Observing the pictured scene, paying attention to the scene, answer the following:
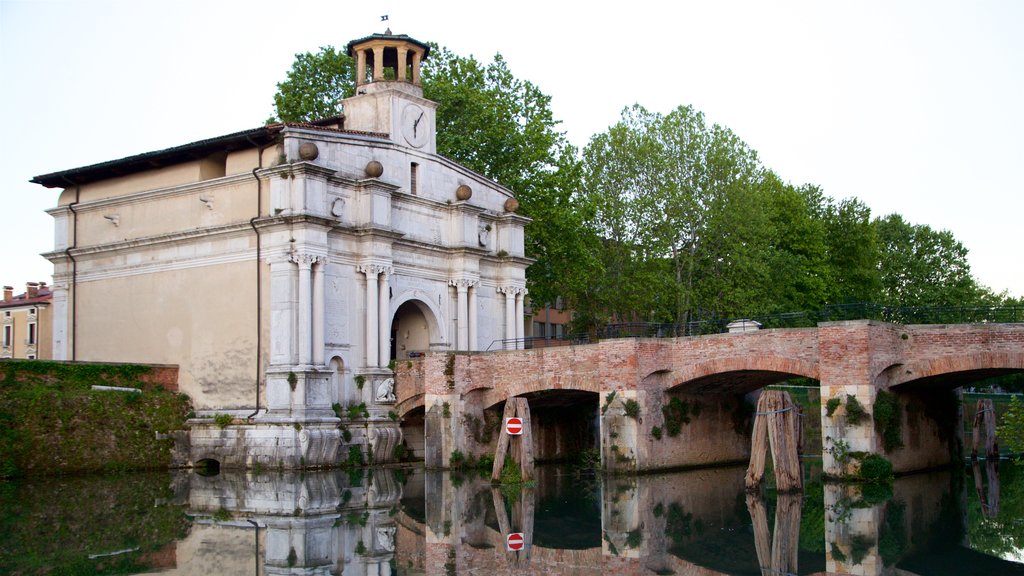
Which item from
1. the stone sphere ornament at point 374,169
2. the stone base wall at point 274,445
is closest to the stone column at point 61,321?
the stone base wall at point 274,445

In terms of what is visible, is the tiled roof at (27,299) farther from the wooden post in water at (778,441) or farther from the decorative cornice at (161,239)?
the wooden post in water at (778,441)

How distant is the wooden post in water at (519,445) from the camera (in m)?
30.2

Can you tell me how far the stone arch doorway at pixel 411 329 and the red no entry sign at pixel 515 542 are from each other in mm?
20739

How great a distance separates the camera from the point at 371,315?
124 feet

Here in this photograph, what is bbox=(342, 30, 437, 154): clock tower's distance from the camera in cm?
3997

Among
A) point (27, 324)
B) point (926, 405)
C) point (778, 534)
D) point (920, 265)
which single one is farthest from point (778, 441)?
point (27, 324)

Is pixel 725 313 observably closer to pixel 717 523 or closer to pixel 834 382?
pixel 834 382

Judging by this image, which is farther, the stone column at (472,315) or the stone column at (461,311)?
the stone column at (472,315)

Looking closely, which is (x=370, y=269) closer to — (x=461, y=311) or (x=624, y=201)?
(x=461, y=311)

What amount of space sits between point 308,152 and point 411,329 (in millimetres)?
9525

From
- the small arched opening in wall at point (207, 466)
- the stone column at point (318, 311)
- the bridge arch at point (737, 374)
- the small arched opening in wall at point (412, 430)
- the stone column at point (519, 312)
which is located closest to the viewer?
the bridge arch at point (737, 374)

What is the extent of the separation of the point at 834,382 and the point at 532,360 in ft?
31.8

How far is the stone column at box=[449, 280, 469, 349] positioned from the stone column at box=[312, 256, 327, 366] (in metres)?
7.20

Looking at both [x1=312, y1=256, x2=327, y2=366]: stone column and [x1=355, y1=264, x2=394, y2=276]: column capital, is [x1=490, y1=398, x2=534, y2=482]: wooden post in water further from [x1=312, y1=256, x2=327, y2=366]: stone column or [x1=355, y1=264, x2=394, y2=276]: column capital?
[x1=355, y1=264, x2=394, y2=276]: column capital
